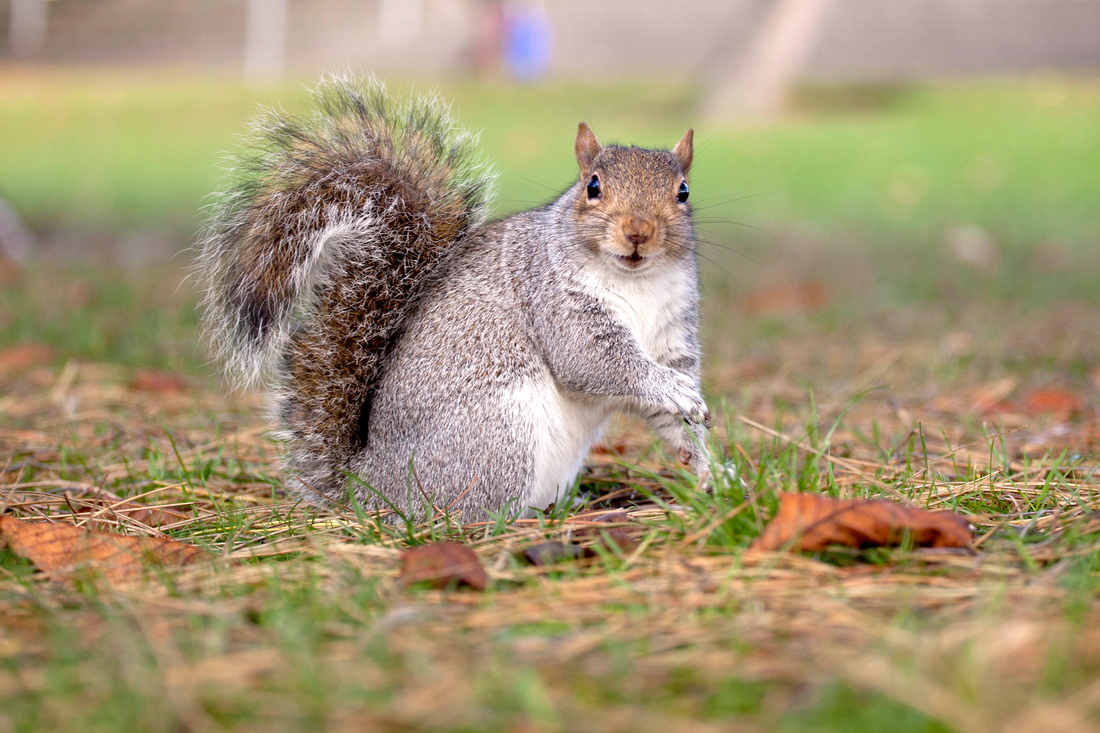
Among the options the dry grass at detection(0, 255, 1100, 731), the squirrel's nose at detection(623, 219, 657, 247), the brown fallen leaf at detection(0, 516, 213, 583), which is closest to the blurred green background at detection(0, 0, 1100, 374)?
the squirrel's nose at detection(623, 219, 657, 247)

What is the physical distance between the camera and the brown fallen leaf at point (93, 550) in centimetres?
144

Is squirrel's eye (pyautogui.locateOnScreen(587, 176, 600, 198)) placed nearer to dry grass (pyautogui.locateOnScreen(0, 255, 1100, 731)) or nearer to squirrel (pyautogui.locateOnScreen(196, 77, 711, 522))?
squirrel (pyautogui.locateOnScreen(196, 77, 711, 522))

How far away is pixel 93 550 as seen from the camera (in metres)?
1.50

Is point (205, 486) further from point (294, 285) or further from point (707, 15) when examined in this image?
point (707, 15)

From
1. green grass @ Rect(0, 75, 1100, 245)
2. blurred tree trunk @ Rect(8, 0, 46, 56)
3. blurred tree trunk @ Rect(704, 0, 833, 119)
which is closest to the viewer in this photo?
green grass @ Rect(0, 75, 1100, 245)

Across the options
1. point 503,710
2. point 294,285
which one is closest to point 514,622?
point 503,710

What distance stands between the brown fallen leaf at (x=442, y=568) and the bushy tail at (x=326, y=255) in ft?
1.87

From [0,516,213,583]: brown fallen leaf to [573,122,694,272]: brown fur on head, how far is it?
94 cm

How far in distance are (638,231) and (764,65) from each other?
10902 mm

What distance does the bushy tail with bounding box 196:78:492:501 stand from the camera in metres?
1.92

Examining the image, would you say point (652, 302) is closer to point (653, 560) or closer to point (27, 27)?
point (653, 560)

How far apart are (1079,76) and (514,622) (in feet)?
51.9

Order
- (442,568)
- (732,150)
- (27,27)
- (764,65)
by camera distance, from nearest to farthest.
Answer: (442,568) < (732,150) < (764,65) < (27,27)

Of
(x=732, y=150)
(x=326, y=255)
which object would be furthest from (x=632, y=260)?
(x=732, y=150)
